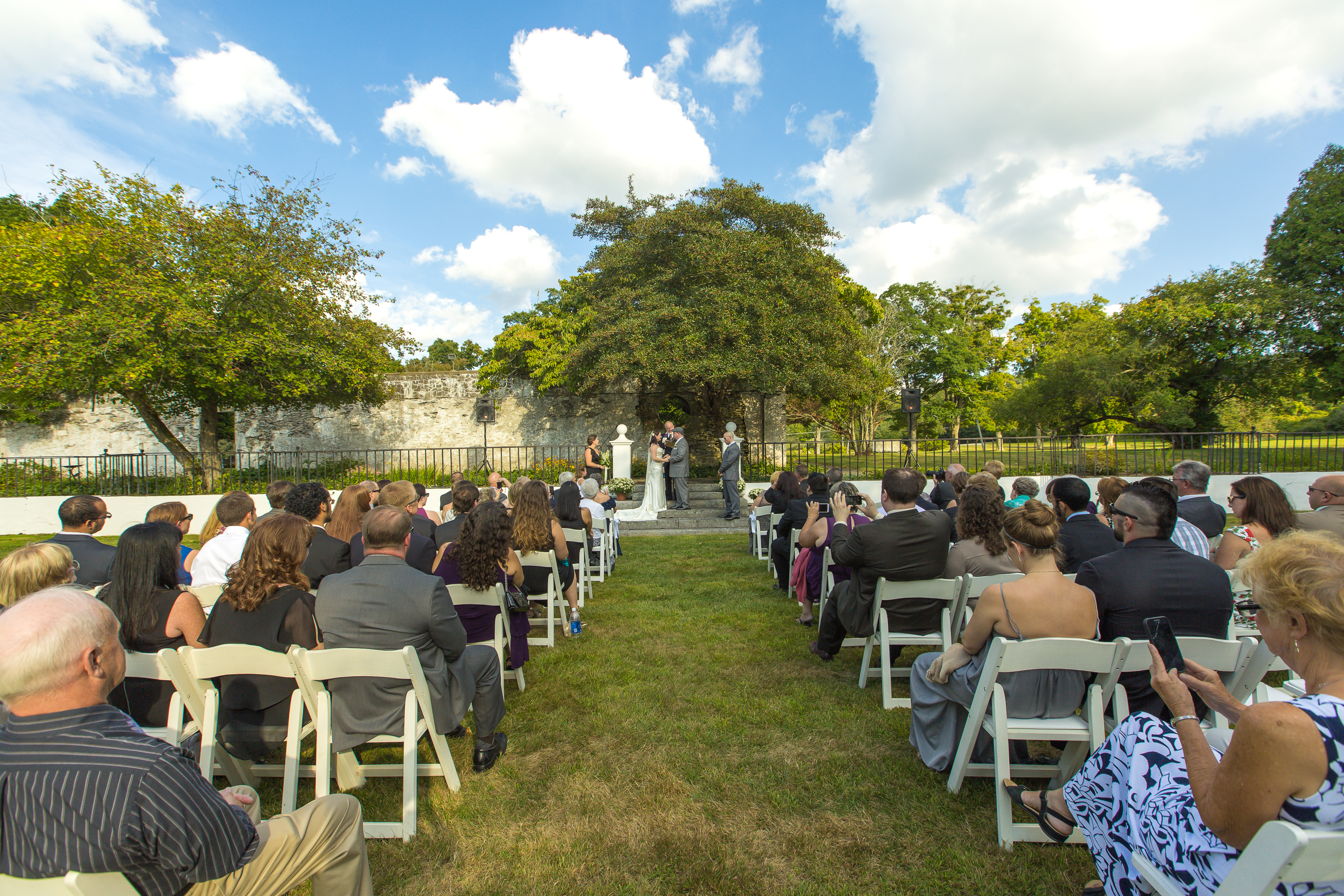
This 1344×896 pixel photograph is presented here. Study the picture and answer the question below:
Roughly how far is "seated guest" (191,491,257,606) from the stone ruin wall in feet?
49.5

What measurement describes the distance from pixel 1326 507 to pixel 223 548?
253 inches

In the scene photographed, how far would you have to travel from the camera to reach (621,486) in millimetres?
11805

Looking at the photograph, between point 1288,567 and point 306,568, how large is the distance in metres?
4.27

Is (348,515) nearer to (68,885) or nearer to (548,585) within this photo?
(548,585)

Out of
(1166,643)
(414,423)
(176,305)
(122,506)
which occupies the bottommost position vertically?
(122,506)

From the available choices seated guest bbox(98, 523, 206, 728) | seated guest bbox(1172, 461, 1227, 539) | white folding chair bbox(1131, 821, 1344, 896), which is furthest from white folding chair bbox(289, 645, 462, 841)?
seated guest bbox(1172, 461, 1227, 539)

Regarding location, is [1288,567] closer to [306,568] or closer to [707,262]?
[306,568]

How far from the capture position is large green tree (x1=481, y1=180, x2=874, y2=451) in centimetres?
1270

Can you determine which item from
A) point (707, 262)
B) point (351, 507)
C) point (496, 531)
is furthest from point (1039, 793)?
point (707, 262)

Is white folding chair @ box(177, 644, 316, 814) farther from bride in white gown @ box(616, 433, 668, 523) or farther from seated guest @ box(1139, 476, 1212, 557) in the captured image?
bride in white gown @ box(616, 433, 668, 523)

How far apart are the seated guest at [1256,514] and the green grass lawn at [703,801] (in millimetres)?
2028

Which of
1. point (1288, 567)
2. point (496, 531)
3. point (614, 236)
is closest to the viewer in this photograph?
point (1288, 567)

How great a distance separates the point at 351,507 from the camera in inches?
175

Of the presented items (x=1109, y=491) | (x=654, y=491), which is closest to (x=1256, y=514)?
(x=1109, y=491)
